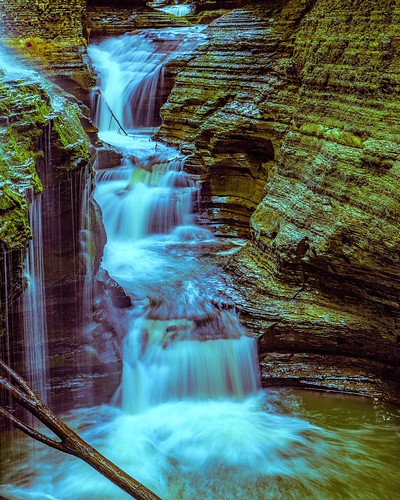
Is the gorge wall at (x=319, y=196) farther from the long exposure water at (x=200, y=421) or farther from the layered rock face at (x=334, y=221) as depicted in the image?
the long exposure water at (x=200, y=421)

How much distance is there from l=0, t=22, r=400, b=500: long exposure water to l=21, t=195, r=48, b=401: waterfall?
626 millimetres

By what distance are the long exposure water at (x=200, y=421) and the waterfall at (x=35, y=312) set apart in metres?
0.63

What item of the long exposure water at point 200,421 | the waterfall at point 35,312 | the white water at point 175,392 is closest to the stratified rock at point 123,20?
the white water at point 175,392

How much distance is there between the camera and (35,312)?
5.74 m

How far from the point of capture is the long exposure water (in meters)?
5.53

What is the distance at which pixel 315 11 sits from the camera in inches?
369

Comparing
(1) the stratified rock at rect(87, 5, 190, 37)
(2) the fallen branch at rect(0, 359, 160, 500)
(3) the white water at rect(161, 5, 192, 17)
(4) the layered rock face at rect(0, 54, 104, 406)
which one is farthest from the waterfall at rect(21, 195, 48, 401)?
(3) the white water at rect(161, 5, 192, 17)

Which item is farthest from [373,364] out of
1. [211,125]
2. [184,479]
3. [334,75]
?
[211,125]

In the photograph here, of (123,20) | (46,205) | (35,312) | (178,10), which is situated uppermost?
(178,10)

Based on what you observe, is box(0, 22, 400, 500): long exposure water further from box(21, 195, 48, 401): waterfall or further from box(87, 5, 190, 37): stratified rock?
box(87, 5, 190, 37): stratified rock

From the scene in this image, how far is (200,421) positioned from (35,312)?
7.31 feet

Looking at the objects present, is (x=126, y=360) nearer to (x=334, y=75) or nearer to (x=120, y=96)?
(x=334, y=75)

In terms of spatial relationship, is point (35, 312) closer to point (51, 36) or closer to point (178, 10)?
point (51, 36)

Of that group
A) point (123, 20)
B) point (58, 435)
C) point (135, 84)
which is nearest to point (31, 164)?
point (58, 435)
